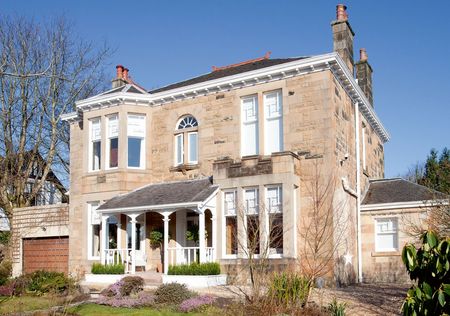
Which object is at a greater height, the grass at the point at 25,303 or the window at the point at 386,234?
the window at the point at 386,234

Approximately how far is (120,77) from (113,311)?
55.0 feet

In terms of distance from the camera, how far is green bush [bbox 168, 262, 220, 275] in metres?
18.5

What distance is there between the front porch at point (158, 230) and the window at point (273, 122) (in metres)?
2.65

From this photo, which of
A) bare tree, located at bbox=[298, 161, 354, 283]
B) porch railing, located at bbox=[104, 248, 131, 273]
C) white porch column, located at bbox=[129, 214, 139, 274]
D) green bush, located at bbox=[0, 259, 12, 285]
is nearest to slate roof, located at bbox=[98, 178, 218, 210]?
white porch column, located at bbox=[129, 214, 139, 274]

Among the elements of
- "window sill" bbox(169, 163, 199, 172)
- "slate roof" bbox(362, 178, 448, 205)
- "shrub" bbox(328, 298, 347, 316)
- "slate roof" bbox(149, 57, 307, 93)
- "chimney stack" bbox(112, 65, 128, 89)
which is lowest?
"shrub" bbox(328, 298, 347, 316)

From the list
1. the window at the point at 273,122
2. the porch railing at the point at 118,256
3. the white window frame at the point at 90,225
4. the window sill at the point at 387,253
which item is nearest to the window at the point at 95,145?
the white window frame at the point at 90,225

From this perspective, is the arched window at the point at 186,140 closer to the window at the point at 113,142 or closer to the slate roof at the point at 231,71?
the slate roof at the point at 231,71

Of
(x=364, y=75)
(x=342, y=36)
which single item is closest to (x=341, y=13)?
(x=342, y=36)

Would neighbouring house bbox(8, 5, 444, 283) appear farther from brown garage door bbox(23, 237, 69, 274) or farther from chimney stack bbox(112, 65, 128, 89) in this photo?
chimney stack bbox(112, 65, 128, 89)

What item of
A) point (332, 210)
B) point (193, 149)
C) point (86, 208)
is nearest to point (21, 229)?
point (86, 208)

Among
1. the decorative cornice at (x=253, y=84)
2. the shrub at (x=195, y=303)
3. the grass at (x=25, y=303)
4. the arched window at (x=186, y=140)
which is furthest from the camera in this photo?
the arched window at (x=186, y=140)

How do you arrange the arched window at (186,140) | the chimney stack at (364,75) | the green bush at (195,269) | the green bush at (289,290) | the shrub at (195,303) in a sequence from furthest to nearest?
the chimney stack at (364,75), the arched window at (186,140), the green bush at (195,269), the shrub at (195,303), the green bush at (289,290)

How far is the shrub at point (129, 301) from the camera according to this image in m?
14.8

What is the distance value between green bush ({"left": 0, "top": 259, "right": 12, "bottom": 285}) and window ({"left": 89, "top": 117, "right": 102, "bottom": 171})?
5459mm
